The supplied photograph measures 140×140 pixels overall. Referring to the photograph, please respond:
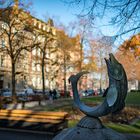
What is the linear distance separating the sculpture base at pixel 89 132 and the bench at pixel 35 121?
4.28 metres

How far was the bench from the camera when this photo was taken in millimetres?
12766

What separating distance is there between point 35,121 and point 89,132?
214 inches

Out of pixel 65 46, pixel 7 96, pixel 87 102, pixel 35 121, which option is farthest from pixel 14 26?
pixel 65 46

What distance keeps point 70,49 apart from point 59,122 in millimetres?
38101

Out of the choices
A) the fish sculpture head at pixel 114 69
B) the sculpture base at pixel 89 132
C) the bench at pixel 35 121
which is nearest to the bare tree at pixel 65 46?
the bench at pixel 35 121

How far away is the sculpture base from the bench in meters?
4.28

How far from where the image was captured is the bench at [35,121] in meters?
12.8

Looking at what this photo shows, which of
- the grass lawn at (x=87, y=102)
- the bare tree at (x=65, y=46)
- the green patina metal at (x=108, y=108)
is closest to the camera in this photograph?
the green patina metal at (x=108, y=108)

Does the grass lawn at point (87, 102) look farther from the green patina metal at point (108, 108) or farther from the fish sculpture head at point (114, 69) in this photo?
the fish sculpture head at point (114, 69)

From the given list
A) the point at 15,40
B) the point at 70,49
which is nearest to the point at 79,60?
the point at 70,49

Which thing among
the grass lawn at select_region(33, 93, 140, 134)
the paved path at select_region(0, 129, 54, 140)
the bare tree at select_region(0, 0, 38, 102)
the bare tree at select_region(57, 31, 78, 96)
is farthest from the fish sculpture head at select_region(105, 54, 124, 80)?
the bare tree at select_region(57, 31, 78, 96)

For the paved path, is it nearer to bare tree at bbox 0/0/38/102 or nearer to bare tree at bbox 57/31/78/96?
bare tree at bbox 0/0/38/102

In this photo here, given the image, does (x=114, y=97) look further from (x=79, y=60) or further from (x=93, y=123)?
(x=79, y=60)

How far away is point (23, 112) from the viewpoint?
45.6ft
